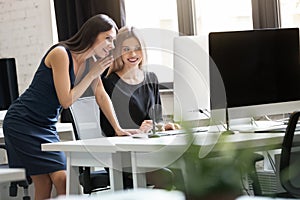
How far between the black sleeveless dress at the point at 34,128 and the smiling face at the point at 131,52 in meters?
0.37

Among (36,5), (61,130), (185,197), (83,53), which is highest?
(36,5)

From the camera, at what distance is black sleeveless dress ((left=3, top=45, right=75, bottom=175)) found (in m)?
3.43

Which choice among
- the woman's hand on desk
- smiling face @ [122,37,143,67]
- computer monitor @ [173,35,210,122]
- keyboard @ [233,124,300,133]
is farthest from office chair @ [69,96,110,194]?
keyboard @ [233,124,300,133]

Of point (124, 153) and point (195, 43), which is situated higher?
point (195, 43)

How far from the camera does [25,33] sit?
19.6ft

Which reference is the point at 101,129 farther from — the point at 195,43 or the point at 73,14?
the point at 73,14

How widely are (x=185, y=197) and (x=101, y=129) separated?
2.72 metres

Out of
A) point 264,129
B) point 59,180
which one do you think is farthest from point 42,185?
point 264,129

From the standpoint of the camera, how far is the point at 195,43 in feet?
10.3

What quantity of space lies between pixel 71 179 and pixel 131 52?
0.77 meters

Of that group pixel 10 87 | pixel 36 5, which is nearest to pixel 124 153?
pixel 10 87

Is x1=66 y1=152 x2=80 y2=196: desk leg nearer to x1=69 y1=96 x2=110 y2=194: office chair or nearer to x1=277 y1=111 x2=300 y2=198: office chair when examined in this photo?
x1=69 y1=96 x2=110 y2=194: office chair

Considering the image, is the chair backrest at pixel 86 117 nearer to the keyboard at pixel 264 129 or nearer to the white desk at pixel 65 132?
the white desk at pixel 65 132

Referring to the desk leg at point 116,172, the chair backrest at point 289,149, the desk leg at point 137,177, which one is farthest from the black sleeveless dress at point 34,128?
the chair backrest at point 289,149
